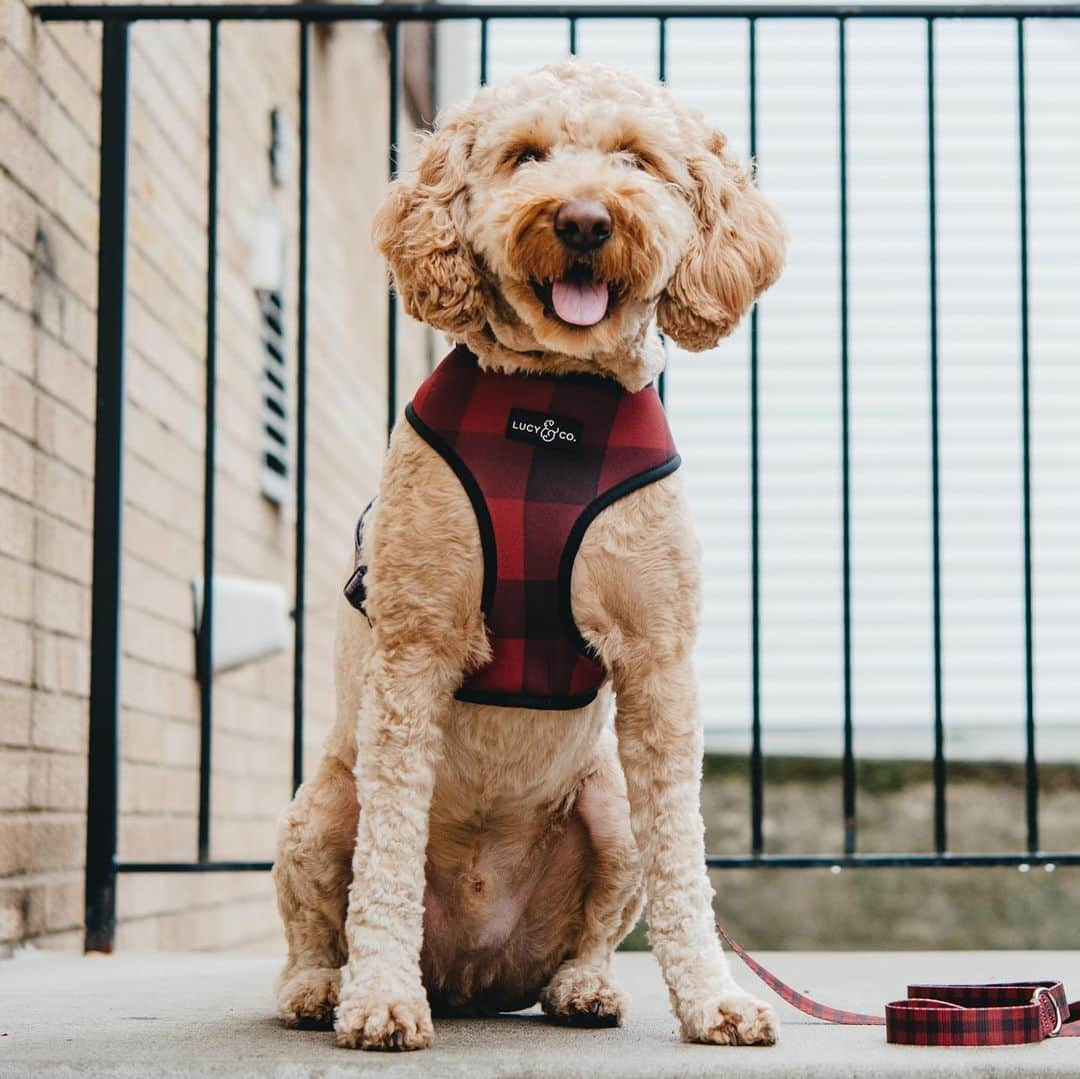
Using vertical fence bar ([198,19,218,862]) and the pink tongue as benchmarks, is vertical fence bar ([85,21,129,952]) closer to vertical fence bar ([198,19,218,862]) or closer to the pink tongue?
vertical fence bar ([198,19,218,862])

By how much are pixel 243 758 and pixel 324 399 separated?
167 centimetres

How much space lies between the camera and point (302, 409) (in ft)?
9.90

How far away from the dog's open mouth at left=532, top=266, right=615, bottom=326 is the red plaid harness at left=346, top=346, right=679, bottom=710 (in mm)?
140

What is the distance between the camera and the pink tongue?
1.86 metres

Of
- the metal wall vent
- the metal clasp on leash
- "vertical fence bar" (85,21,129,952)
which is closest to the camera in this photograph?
the metal clasp on leash

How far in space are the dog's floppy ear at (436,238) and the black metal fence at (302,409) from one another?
84cm

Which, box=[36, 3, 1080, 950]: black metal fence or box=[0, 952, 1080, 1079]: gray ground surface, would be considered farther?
box=[36, 3, 1080, 950]: black metal fence

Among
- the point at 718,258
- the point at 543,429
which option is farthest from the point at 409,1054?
the point at 718,258

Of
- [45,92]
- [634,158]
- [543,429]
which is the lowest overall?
[543,429]

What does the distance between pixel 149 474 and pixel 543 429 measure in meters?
1.73

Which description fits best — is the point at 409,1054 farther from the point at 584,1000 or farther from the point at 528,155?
the point at 528,155

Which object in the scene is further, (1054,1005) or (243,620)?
(243,620)

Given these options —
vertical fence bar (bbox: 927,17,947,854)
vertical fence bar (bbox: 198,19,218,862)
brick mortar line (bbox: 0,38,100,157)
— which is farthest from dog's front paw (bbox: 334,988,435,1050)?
brick mortar line (bbox: 0,38,100,157)

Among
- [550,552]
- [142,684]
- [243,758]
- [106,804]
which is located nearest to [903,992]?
[550,552]
